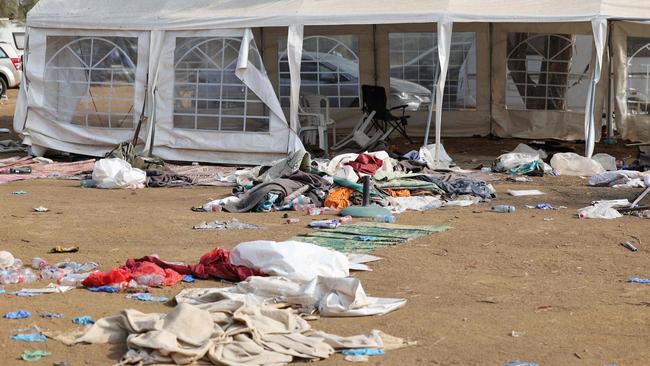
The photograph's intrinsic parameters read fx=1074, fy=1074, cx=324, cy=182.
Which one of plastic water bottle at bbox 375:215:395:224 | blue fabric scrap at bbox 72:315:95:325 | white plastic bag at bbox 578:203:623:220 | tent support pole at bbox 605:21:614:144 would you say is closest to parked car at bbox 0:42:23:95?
tent support pole at bbox 605:21:614:144

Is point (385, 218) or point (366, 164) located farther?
point (366, 164)

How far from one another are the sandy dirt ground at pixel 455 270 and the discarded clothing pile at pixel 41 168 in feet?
3.57

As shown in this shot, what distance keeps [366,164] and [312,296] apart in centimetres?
586

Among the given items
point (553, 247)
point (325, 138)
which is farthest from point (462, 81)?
point (553, 247)

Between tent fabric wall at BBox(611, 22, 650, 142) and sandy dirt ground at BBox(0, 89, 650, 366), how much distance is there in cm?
337

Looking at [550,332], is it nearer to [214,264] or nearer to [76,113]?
[214,264]

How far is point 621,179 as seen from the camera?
41.1ft

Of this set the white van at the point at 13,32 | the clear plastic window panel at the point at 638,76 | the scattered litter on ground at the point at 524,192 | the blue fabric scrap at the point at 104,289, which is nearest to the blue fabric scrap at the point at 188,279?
the blue fabric scrap at the point at 104,289

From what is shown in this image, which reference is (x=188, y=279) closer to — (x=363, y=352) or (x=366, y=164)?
(x=363, y=352)

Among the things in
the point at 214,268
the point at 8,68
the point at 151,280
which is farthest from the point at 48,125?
the point at 8,68

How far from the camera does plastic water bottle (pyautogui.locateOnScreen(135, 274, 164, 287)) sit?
741 cm

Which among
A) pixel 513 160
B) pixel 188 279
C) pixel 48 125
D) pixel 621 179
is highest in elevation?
pixel 48 125

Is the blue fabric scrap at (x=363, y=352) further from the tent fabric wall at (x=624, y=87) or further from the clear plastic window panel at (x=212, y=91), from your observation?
the tent fabric wall at (x=624, y=87)

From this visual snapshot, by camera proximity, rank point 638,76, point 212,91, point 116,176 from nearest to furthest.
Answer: point 116,176
point 212,91
point 638,76
